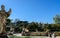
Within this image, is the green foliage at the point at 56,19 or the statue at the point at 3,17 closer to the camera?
the statue at the point at 3,17

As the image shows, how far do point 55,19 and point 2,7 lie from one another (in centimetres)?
6114

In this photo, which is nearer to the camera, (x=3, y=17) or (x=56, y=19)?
(x=3, y=17)

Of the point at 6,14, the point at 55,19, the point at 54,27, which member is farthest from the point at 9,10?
the point at 55,19

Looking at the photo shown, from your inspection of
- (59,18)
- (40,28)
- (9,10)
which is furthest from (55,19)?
(9,10)

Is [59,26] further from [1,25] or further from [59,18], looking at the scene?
[1,25]

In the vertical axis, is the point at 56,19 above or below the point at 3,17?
above

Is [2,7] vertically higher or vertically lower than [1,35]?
higher

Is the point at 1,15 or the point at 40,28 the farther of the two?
the point at 40,28

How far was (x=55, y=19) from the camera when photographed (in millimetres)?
77625

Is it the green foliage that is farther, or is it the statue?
the green foliage

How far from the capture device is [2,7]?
1827 centimetres

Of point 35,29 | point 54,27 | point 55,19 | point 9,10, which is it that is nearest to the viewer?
point 9,10

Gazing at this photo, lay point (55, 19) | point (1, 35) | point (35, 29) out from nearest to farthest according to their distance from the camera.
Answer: point (1, 35)
point (35, 29)
point (55, 19)

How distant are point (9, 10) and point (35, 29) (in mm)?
48827
